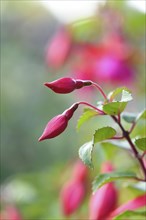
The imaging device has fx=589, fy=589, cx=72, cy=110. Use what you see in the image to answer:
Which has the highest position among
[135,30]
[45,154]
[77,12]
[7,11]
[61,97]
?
[7,11]

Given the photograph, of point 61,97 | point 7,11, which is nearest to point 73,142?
point 61,97

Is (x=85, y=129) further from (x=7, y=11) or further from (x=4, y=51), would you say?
(x=7, y=11)

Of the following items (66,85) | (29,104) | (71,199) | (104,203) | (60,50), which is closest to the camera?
(66,85)

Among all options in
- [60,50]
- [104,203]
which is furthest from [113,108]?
[60,50]

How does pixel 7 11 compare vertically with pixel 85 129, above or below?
above

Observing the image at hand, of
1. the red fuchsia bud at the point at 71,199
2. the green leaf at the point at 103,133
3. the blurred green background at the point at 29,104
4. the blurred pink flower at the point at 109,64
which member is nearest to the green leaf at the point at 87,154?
the green leaf at the point at 103,133

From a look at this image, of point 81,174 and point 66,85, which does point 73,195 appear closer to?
point 81,174
